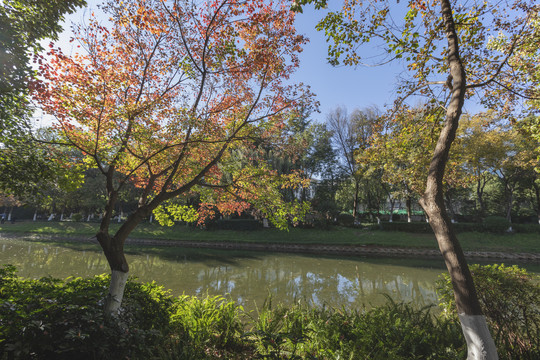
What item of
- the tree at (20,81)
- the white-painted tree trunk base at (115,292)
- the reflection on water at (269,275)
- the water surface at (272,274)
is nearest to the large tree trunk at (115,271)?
the white-painted tree trunk base at (115,292)

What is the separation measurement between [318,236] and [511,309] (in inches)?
781

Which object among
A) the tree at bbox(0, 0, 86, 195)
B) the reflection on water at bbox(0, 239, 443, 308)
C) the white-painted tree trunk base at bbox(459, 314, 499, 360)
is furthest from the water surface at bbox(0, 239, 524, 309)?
the tree at bbox(0, 0, 86, 195)

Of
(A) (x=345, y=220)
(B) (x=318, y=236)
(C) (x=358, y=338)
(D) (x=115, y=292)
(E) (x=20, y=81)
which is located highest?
(E) (x=20, y=81)

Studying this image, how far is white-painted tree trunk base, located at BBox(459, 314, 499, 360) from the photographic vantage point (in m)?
2.52

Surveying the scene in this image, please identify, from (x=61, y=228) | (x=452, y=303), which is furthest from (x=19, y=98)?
(x=61, y=228)

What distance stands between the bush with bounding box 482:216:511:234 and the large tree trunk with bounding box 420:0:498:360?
84.4 feet

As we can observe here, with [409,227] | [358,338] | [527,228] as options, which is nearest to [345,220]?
[409,227]

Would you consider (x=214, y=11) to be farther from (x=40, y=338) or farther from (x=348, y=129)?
(x=348, y=129)

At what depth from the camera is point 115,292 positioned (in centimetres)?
377

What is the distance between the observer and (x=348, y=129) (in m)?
27.8

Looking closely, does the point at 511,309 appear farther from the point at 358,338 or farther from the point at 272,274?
the point at 272,274

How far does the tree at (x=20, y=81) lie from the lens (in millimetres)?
3939

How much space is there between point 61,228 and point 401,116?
35.4 m

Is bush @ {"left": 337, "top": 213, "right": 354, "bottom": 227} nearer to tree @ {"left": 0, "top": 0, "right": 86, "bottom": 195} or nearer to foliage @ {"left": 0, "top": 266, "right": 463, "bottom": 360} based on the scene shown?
foliage @ {"left": 0, "top": 266, "right": 463, "bottom": 360}
